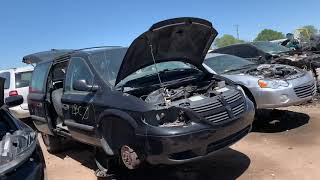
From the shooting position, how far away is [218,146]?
5402mm

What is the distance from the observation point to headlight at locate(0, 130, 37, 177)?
355cm

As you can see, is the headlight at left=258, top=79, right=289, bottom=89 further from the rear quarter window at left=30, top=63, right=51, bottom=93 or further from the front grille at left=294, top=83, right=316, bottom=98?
the rear quarter window at left=30, top=63, right=51, bottom=93

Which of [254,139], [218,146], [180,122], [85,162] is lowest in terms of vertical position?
[85,162]

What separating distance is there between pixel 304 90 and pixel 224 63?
91.2 inches

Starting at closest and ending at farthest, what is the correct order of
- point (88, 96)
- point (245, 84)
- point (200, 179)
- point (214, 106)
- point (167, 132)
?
1. point (167, 132)
2. point (214, 106)
3. point (200, 179)
4. point (88, 96)
5. point (245, 84)

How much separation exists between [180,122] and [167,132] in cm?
24

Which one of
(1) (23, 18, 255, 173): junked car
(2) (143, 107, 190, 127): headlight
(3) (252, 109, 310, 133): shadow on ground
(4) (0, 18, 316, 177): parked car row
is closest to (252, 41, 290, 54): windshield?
(3) (252, 109, 310, 133): shadow on ground

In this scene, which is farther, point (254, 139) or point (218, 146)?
point (254, 139)

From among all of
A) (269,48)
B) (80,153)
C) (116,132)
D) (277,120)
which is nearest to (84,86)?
(116,132)

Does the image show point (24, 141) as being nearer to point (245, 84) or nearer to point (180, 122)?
point (180, 122)

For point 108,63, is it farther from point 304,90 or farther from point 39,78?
point 304,90

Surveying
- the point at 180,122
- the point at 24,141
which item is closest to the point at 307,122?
the point at 180,122

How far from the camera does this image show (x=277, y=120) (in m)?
9.03

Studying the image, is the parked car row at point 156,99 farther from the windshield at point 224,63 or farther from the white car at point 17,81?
the white car at point 17,81
